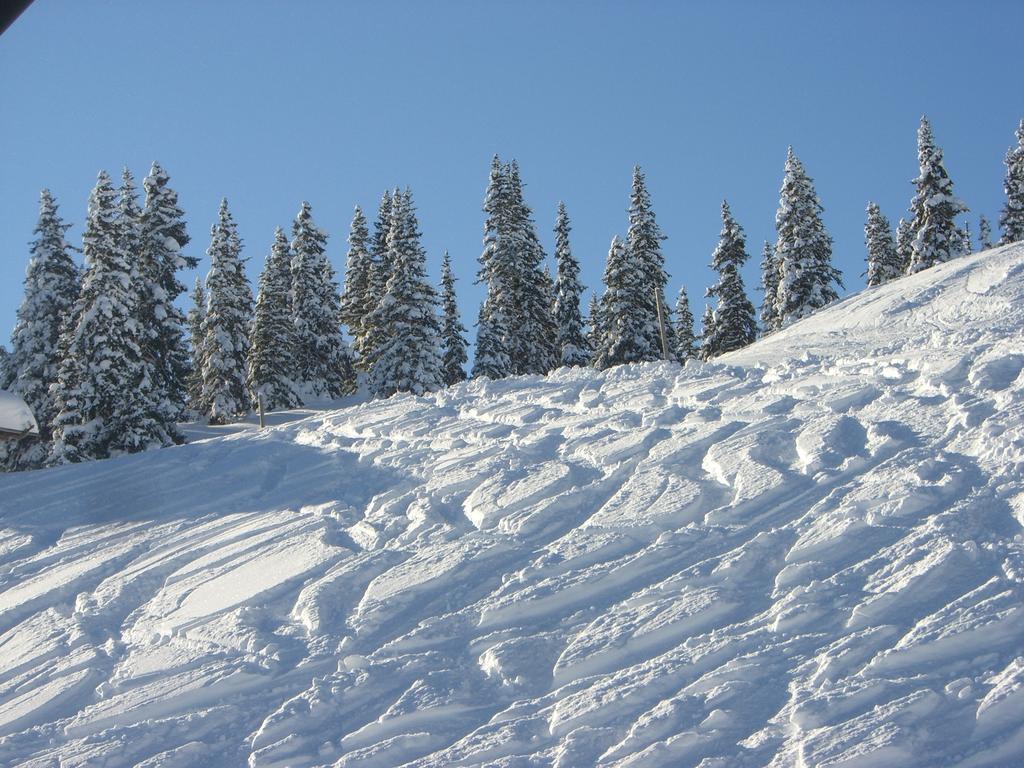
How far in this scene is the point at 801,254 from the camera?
144 feet

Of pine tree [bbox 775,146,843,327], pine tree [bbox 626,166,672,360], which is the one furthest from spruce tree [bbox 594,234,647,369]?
pine tree [bbox 775,146,843,327]

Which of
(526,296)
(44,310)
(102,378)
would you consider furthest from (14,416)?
Answer: (526,296)

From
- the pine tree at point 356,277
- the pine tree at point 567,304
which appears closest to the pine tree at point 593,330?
the pine tree at point 567,304

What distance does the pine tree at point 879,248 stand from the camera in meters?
58.5

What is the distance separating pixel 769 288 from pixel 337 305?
2464 centimetres

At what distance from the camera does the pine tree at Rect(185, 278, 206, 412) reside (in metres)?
51.8

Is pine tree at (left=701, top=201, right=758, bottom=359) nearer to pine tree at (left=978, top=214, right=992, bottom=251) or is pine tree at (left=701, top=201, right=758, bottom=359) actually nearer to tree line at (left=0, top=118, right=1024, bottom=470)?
tree line at (left=0, top=118, right=1024, bottom=470)

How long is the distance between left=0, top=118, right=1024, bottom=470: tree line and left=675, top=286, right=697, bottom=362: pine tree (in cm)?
538

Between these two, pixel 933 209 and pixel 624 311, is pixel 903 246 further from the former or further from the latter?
pixel 624 311

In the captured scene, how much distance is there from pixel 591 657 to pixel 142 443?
26.4 meters

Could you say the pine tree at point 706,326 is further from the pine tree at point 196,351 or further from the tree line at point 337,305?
the pine tree at point 196,351

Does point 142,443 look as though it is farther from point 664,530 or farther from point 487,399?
point 664,530

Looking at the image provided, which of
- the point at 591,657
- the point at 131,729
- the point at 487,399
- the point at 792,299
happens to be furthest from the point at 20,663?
the point at 792,299

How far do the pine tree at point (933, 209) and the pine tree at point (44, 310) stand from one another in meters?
34.5
